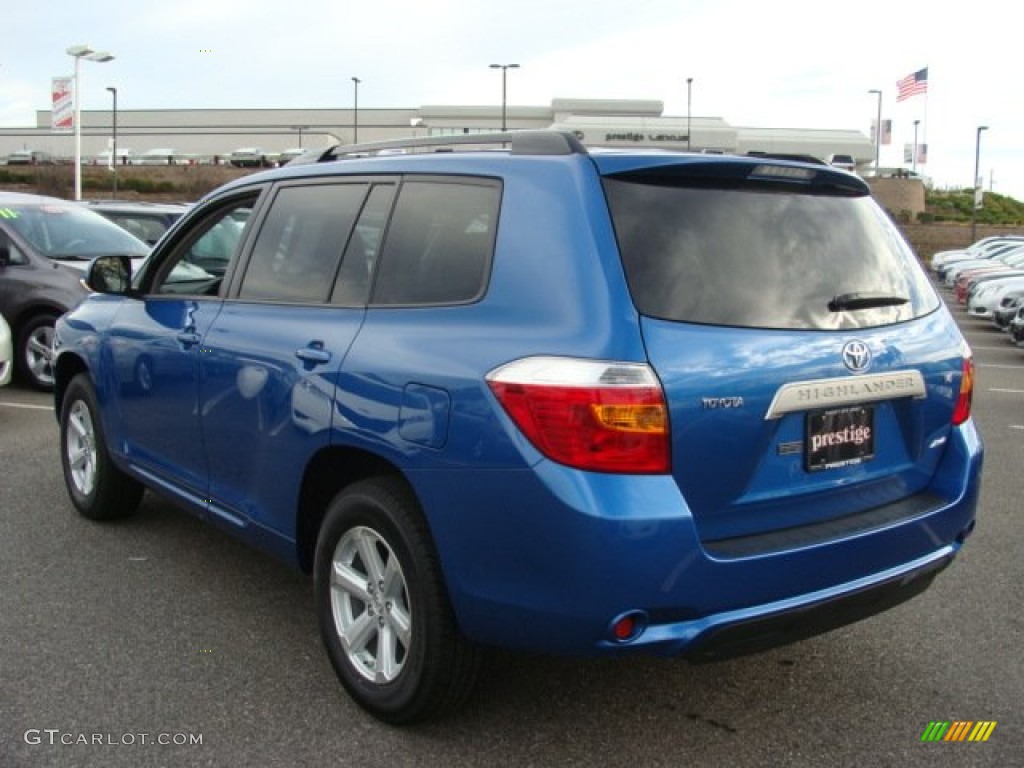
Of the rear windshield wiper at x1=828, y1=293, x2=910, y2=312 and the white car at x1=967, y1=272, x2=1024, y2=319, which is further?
the white car at x1=967, y1=272, x2=1024, y2=319

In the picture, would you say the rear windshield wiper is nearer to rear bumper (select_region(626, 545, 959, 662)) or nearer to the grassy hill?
rear bumper (select_region(626, 545, 959, 662))

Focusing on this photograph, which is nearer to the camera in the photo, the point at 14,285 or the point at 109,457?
the point at 109,457

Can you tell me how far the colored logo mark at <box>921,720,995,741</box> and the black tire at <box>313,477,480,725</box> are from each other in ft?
4.84

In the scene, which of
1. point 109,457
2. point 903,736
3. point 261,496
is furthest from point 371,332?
point 109,457

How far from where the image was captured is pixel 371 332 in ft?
10.7

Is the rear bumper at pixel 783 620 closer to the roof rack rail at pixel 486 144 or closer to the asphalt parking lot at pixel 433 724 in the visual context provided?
the asphalt parking lot at pixel 433 724

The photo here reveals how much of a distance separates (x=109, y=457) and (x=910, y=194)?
234 feet

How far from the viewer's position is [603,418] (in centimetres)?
266

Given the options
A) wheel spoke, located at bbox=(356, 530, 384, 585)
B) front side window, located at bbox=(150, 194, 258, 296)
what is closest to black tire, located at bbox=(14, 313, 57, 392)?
front side window, located at bbox=(150, 194, 258, 296)

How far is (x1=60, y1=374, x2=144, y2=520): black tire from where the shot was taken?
5207mm

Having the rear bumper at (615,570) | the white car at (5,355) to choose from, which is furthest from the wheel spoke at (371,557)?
the white car at (5,355)

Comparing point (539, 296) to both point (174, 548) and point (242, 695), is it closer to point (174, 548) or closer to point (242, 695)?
point (242, 695)
